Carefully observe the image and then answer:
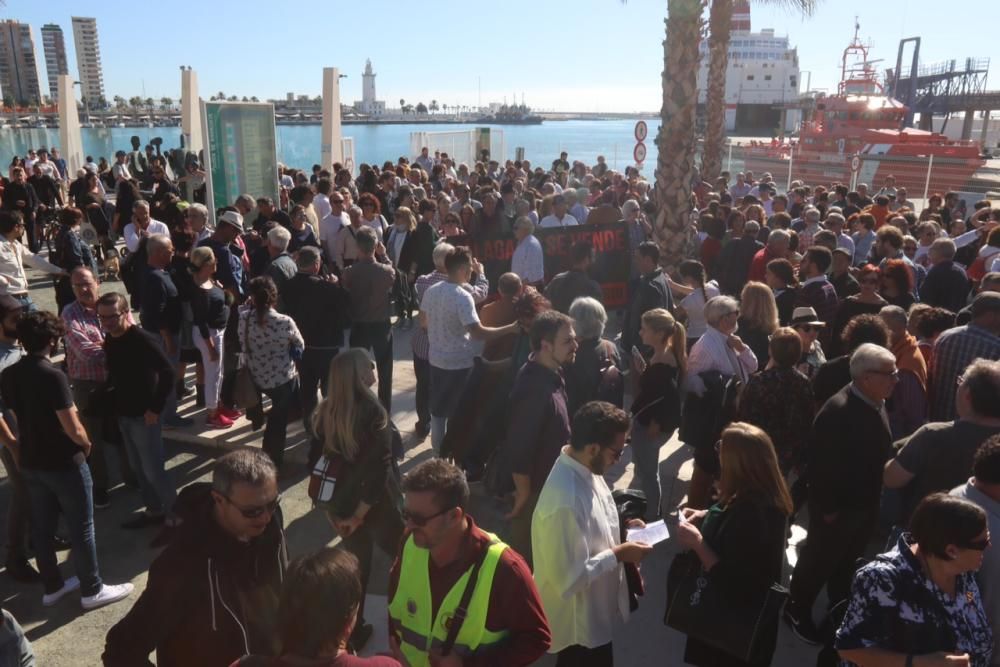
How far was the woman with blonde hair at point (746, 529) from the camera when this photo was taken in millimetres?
2844

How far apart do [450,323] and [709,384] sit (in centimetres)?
205

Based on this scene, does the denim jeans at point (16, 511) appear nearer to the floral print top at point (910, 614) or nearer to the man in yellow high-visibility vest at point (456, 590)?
the man in yellow high-visibility vest at point (456, 590)

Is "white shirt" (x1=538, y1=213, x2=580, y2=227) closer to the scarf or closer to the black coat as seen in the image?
the scarf

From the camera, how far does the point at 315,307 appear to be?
577 centimetres

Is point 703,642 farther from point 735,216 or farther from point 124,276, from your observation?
point 735,216

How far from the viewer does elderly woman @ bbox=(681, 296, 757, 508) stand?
4590 mm

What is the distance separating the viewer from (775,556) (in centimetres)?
287

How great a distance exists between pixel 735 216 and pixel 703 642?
7295 mm

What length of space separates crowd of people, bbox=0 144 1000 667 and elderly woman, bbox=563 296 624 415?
0.06 feet

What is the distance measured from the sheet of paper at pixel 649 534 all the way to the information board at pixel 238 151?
32.5ft

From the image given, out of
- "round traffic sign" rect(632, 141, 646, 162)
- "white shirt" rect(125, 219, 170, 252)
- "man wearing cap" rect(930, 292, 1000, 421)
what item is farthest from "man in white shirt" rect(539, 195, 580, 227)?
"man wearing cap" rect(930, 292, 1000, 421)

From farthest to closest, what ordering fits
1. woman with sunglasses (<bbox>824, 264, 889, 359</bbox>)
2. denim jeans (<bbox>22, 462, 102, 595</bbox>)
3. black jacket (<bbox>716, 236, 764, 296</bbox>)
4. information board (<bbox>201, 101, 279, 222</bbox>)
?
information board (<bbox>201, 101, 279, 222</bbox>) → black jacket (<bbox>716, 236, 764, 296</bbox>) → woman with sunglasses (<bbox>824, 264, 889, 359</bbox>) → denim jeans (<bbox>22, 462, 102, 595</bbox>)

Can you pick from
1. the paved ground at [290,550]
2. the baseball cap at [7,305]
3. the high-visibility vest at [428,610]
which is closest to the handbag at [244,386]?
the paved ground at [290,550]

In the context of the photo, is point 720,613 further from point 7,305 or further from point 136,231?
point 136,231
